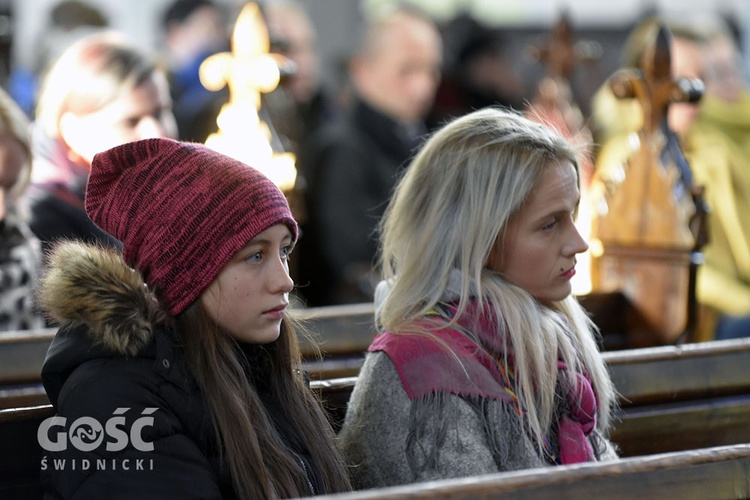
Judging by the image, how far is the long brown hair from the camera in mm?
1876

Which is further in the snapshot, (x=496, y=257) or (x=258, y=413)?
(x=496, y=257)

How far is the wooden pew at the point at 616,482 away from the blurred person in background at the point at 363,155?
10.0ft

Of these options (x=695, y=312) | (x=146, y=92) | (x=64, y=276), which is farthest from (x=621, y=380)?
(x=146, y=92)

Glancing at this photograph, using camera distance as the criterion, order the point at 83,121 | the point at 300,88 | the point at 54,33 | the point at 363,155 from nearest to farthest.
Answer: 1. the point at 83,121
2. the point at 363,155
3. the point at 54,33
4. the point at 300,88

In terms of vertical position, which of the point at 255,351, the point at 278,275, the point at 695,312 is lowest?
the point at 695,312

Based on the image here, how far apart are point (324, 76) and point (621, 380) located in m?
7.62

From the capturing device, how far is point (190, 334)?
6.44 feet

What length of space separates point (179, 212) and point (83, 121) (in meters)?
1.86

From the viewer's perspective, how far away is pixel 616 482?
172 centimetres

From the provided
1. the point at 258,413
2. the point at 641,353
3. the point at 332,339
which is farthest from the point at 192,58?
the point at 258,413

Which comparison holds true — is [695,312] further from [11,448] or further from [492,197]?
[11,448]

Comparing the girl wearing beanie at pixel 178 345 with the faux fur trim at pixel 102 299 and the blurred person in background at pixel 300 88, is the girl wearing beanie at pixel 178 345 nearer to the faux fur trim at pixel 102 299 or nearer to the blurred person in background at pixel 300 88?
the faux fur trim at pixel 102 299

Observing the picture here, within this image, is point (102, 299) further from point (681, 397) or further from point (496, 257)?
point (681, 397)

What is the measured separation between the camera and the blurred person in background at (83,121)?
362cm
